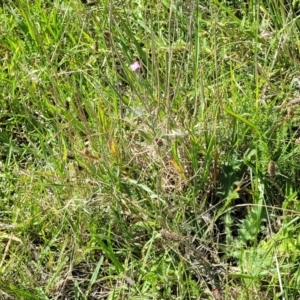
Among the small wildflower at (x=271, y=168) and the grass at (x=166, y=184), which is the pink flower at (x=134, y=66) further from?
the small wildflower at (x=271, y=168)

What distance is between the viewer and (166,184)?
165 centimetres

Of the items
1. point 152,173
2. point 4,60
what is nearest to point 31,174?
point 152,173

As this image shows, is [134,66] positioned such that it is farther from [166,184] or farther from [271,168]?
[271,168]

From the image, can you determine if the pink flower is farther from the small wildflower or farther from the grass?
the small wildflower

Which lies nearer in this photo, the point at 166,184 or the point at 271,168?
the point at 271,168

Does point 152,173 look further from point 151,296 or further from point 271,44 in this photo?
point 271,44

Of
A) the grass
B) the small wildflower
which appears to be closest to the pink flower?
the grass

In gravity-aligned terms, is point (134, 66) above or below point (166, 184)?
above

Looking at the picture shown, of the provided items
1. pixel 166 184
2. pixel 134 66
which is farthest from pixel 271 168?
pixel 134 66

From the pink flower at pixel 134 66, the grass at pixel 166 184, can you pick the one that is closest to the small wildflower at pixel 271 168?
the grass at pixel 166 184

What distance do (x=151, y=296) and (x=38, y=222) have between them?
352 mm

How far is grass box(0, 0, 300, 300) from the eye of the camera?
1.53m

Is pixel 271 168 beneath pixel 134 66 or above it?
beneath

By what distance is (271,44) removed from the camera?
1.81m
